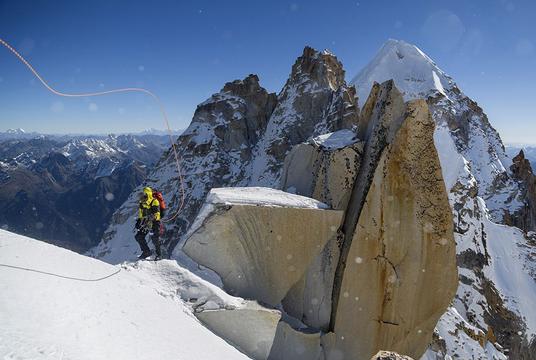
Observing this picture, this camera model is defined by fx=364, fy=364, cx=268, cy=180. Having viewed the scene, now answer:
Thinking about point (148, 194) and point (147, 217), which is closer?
point (148, 194)

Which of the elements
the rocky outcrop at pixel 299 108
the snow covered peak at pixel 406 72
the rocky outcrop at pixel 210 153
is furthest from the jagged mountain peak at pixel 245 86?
the snow covered peak at pixel 406 72

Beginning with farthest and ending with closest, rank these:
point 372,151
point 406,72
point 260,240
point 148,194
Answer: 1. point 406,72
2. point 148,194
3. point 372,151
4. point 260,240

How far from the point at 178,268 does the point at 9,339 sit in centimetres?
583

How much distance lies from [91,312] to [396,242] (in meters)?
9.35

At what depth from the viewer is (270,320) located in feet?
33.6

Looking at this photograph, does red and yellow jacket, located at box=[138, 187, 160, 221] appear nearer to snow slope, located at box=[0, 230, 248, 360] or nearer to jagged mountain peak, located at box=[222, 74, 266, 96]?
snow slope, located at box=[0, 230, 248, 360]

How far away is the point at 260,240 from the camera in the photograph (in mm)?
11719

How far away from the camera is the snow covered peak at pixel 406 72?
114688 mm

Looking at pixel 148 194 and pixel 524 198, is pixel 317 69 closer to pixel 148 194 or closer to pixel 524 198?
pixel 524 198

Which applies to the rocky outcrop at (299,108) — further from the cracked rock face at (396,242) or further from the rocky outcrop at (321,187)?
the cracked rock face at (396,242)

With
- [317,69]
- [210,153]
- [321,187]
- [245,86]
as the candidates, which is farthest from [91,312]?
[245,86]

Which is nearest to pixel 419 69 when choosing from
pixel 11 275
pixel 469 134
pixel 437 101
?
pixel 437 101

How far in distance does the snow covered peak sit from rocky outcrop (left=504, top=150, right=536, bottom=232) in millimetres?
31429

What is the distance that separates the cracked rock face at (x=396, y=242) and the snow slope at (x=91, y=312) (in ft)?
15.1
